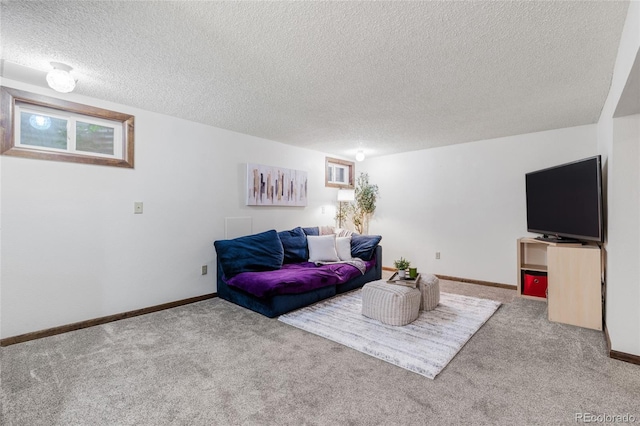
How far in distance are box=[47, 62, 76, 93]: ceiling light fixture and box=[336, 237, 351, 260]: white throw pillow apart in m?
3.46

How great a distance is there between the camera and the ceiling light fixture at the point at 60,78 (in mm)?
2254

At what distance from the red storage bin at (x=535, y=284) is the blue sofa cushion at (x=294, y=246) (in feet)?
9.46

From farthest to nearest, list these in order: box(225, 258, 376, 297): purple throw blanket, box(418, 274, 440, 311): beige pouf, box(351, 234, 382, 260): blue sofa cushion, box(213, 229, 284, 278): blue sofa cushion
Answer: box(351, 234, 382, 260): blue sofa cushion
box(213, 229, 284, 278): blue sofa cushion
box(418, 274, 440, 311): beige pouf
box(225, 258, 376, 297): purple throw blanket

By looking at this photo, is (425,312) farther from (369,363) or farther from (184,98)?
(184,98)

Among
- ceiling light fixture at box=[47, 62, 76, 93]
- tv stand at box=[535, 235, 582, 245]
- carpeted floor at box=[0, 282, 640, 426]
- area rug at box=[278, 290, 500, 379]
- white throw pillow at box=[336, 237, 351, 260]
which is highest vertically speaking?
ceiling light fixture at box=[47, 62, 76, 93]

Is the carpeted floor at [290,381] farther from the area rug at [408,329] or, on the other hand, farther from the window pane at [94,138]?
the window pane at [94,138]

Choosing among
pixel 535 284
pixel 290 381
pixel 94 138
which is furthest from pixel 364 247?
pixel 94 138

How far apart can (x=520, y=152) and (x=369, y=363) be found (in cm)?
376

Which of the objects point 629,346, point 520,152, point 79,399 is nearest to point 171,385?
point 79,399

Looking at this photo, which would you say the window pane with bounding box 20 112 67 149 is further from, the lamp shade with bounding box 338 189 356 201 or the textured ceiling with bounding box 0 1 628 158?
the lamp shade with bounding box 338 189 356 201

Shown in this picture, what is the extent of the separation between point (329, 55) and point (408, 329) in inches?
94.5

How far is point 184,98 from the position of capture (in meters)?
2.95

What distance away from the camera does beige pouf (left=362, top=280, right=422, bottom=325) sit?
2.84 metres

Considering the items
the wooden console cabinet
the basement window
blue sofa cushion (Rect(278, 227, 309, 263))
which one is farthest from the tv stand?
the basement window
